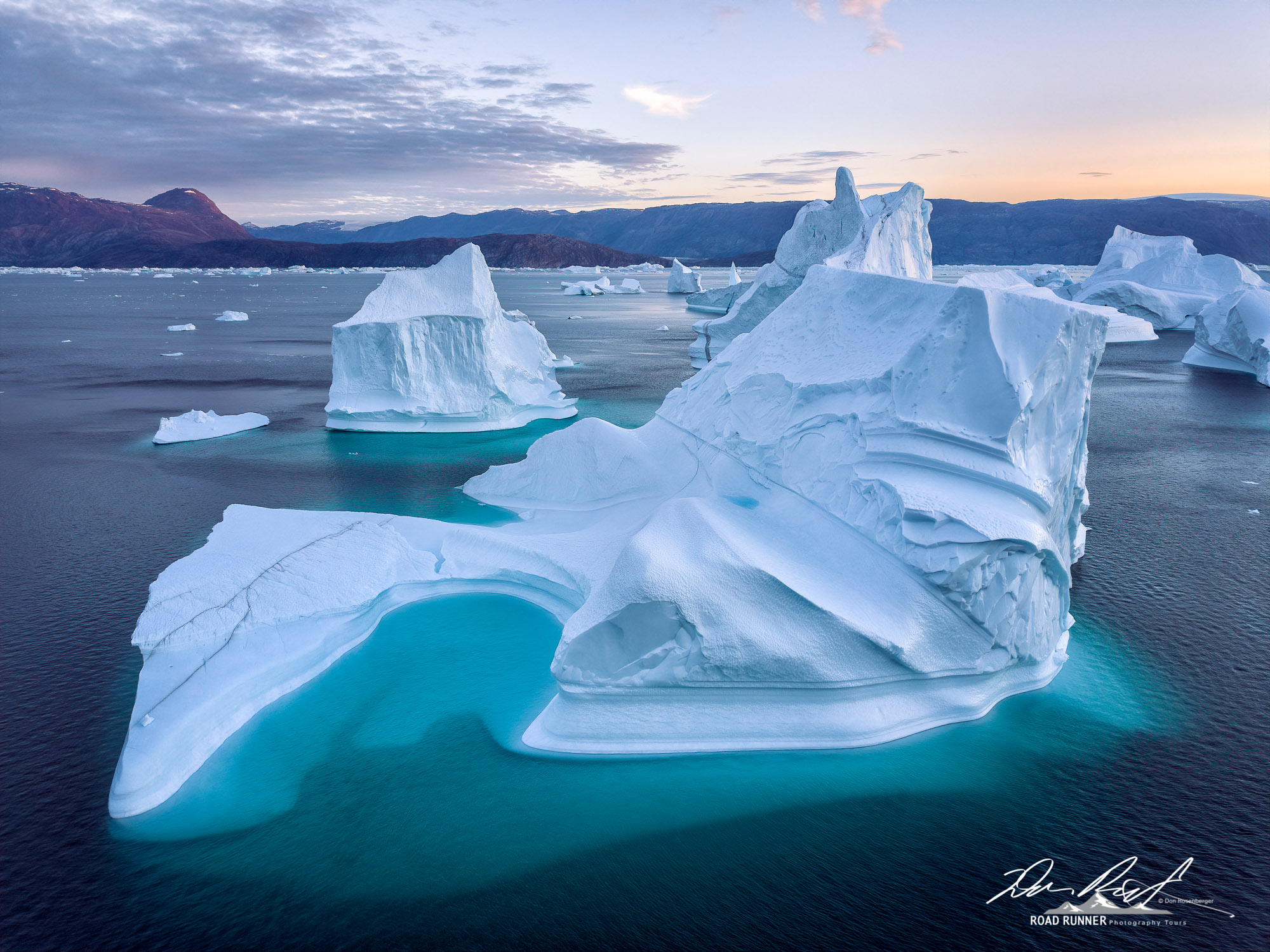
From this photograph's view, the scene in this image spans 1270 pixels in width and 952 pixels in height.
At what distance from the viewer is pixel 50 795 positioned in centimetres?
573

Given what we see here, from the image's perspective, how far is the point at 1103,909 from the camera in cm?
490

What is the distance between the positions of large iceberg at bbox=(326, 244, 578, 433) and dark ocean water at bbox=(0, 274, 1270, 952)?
7640mm

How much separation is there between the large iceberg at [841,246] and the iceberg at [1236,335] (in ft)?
42.3

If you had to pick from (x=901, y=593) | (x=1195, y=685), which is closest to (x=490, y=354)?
(x=901, y=593)

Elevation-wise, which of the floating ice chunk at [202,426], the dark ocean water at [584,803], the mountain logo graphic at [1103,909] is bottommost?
the mountain logo graphic at [1103,909]

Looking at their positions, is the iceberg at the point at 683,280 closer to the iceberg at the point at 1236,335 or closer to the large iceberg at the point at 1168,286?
the large iceberg at the point at 1168,286

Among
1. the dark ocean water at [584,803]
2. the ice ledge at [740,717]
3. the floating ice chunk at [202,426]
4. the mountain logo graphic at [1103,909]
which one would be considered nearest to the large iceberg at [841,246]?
the dark ocean water at [584,803]

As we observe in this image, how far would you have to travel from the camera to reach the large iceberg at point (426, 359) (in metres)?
17.8

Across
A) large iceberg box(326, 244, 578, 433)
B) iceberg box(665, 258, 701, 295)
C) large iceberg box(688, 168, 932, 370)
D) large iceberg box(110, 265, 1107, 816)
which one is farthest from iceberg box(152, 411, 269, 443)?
iceberg box(665, 258, 701, 295)

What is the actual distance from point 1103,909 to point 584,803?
3.52 m

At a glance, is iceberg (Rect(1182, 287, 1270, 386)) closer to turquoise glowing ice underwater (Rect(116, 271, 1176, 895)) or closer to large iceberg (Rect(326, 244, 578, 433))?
turquoise glowing ice underwater (Rect(116, 271, 1176, 895))

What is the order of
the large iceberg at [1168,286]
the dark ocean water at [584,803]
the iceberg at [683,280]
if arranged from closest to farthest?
the dark ocean water at [584,803], the large iceberg at [1168,286], the iceberg at [683,280]

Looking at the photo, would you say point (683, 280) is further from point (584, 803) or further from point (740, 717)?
point (584, 803)

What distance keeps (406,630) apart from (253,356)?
25081mm
